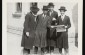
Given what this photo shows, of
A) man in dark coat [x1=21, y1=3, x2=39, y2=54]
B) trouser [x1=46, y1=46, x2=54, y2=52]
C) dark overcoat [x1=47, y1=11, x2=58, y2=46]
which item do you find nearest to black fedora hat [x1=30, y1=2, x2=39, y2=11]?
man in dark coat [x1=21, y1=3, x2=39, y2=54]

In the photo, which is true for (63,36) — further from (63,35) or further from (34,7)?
(34,7)

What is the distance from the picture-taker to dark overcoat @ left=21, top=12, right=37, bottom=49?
812 mm

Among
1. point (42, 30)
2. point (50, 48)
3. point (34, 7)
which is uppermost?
point (34, 7)

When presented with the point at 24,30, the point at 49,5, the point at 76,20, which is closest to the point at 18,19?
the point at 24,30

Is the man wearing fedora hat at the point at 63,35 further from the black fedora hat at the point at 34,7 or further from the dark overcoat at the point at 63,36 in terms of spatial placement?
the black fedora hat at the point at 34,7

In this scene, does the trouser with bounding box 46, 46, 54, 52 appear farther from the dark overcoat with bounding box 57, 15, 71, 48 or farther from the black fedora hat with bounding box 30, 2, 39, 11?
the black fedora hat with bounding box 30, 2, 39, 11

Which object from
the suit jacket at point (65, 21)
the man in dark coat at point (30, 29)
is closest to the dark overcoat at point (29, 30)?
the man in dark coat at point (30, 29)

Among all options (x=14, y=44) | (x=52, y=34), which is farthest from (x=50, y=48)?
(x=14, y=44)

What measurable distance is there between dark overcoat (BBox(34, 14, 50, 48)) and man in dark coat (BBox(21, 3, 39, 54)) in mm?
23

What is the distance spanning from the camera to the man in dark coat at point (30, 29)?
0.81m

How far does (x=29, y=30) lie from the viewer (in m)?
0.81

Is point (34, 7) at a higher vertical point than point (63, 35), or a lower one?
higher

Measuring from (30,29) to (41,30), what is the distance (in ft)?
0.21

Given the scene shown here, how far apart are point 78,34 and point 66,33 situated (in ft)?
0.22
